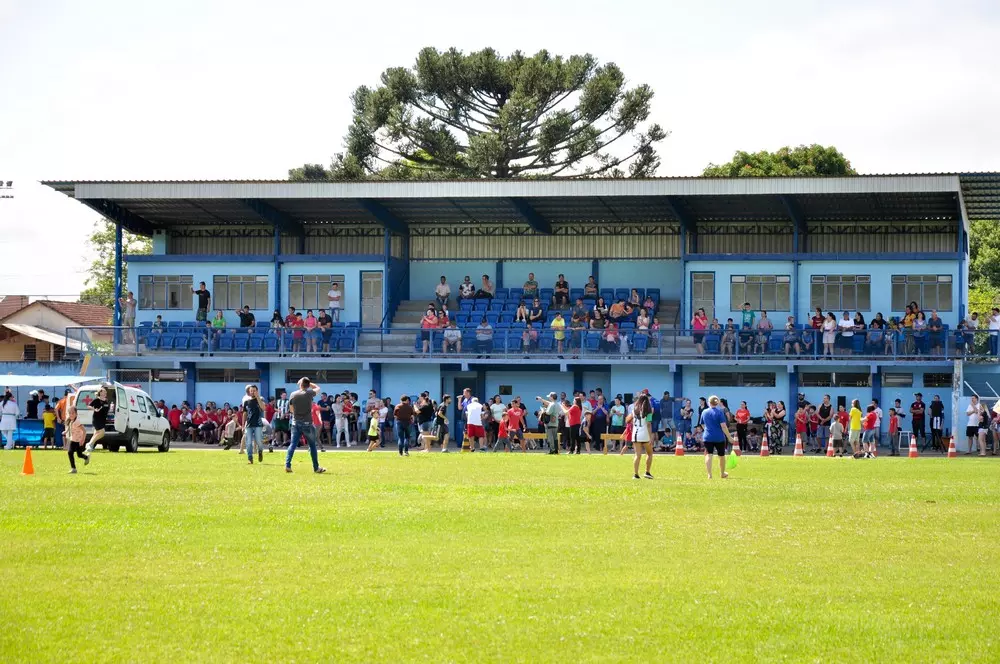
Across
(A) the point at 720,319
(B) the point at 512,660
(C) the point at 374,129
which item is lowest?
(B) the point at 512,660

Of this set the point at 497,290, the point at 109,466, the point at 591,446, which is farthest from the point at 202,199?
the point at 109,466

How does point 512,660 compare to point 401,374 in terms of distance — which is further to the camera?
point 401,374

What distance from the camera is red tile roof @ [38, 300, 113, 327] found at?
83375 mm

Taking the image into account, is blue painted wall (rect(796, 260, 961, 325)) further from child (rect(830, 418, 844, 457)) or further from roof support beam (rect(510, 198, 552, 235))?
roof support beam (rect(510, 198, 552, 235))

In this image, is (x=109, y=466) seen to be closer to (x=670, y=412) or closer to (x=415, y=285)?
(x=670, y=412)

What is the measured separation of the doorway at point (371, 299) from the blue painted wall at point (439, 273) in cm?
232

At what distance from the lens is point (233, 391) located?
48438 mm

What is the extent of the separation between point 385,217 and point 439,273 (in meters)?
3.41

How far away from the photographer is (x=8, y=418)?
129 ft

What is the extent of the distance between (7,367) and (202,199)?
847 centimetres

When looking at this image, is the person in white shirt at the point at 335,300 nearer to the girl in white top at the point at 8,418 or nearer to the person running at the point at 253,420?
the girl in white top at the point at 8,418

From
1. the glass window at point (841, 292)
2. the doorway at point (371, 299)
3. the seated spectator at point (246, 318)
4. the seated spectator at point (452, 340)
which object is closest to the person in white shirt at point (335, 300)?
the doorway at point (371, 299)

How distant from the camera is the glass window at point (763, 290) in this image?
1875 inches

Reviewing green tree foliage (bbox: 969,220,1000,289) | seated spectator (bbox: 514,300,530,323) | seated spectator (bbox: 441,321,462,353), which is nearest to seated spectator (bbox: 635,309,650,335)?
seated spectator (bbox: 514,300,530,323)
